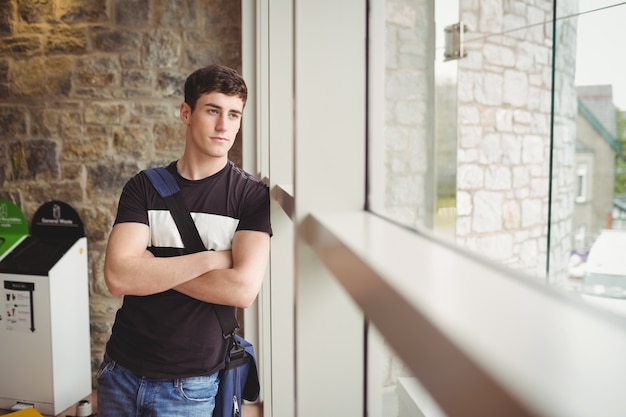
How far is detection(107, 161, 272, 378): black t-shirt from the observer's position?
1.93m

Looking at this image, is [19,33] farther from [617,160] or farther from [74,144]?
[617,160]

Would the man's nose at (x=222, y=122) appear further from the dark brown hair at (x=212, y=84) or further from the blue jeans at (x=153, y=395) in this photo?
the blue jeans at (x=153, y=395)

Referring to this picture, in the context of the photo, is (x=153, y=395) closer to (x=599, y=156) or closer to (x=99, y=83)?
(x=599, y=156)

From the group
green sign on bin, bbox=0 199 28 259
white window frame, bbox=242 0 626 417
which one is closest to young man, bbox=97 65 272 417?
white window frame, bbox=242 0 626 417

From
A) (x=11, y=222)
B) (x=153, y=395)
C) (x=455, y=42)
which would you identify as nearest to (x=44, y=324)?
(x=11, y=222)

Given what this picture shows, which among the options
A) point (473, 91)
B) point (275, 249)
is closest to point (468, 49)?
point (473, 91)

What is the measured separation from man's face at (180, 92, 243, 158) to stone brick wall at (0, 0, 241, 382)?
6.70ft

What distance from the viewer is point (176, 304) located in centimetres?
197

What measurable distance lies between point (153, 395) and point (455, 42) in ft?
5.28

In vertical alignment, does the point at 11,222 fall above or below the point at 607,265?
below

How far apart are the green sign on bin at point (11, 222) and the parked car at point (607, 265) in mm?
4466

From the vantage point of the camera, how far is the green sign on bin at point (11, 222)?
4.26 m

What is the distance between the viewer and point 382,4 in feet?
4.00

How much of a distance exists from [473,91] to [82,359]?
13.6ft
